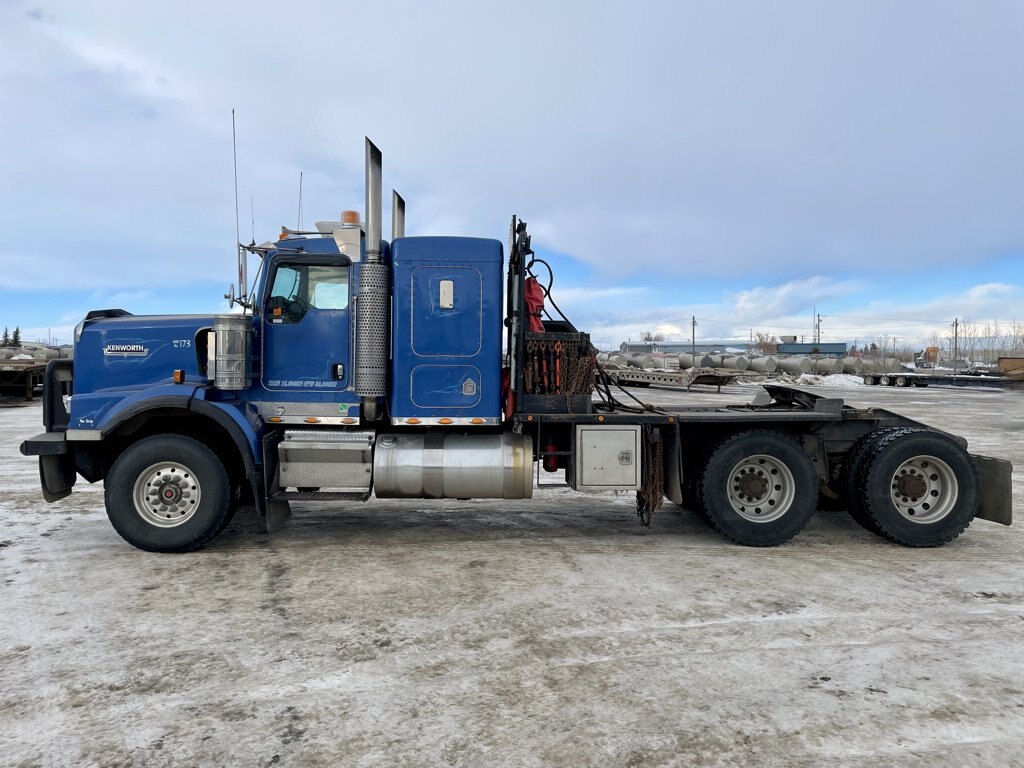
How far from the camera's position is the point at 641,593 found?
5.25 metres

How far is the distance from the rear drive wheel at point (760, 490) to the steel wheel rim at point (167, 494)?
503cm

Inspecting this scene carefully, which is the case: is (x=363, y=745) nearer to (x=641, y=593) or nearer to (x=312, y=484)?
(x=641, y=593)

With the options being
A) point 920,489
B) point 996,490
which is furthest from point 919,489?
point 996,490

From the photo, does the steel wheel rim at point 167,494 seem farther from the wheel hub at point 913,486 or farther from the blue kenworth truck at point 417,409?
the wheel hub at point 913,486

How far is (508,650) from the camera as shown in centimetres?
424

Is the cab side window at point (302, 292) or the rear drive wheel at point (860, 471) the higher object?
the cab side window at point (302, 292)

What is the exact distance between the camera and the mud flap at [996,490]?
667 centimetres

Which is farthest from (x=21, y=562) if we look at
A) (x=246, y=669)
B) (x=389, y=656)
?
(x=389, y=656)

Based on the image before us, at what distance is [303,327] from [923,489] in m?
6.56

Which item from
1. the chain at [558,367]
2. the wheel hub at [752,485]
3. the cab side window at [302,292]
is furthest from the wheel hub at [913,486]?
the cab side window at [302,292]

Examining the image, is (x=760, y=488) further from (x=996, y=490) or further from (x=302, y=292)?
(x=302, y=292)

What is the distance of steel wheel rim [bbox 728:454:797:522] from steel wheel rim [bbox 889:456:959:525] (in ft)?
3.57

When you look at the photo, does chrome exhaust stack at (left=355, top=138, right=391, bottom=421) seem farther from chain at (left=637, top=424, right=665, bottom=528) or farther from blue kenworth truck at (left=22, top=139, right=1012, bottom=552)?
chain at (left=637, top=424, right=665, bottom=528)

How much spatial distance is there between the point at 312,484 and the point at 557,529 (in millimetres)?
2687
